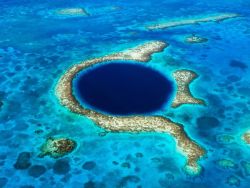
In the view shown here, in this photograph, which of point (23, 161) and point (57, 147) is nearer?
point (23, 161)

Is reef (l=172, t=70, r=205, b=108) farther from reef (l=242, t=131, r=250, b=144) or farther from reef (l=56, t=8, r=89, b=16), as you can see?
reef (l=56, t=8, r=89, b=16)

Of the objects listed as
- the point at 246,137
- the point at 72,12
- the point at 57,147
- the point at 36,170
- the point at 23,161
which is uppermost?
the point at 72,12

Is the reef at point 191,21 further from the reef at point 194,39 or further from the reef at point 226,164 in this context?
the reef at point 226,164

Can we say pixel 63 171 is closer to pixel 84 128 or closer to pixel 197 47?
pixel 84 128

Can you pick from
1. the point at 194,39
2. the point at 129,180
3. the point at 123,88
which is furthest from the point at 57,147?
the point at 194,39

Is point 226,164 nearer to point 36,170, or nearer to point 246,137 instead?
point 246,137

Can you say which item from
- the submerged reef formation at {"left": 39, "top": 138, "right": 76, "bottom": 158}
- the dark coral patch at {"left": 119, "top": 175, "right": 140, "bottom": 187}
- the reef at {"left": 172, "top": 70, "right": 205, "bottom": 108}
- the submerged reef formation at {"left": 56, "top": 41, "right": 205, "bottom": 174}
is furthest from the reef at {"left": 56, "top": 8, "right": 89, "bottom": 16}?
the dark coral patch at {"left": 119, "top": 175, "right": 140, "bottom": 187}
